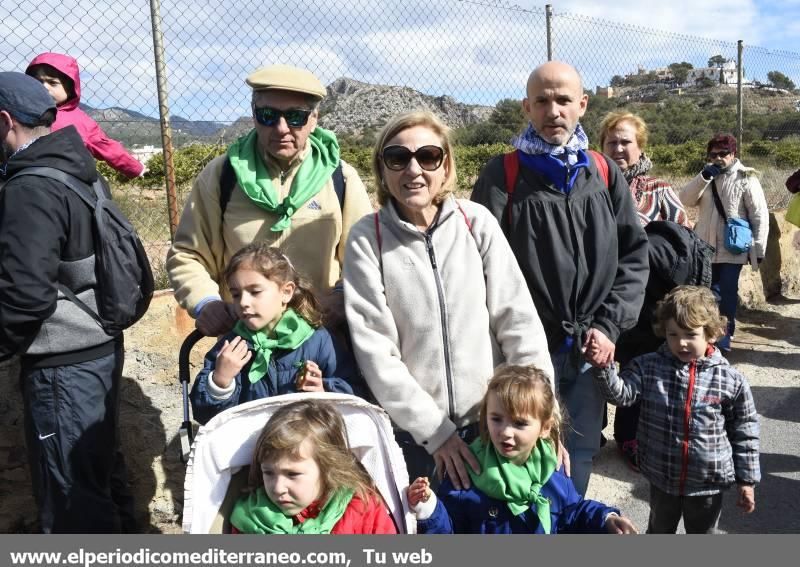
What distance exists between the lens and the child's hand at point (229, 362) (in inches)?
81.4

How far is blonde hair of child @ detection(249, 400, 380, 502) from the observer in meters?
1.93

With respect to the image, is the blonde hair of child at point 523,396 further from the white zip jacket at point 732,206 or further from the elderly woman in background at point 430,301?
the white zip jacket at point 732,206

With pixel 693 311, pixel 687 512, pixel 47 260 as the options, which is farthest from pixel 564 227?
pixel 47 260

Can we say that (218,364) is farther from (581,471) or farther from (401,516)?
(581,471)

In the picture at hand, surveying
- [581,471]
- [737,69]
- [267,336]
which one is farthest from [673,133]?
[267,336]

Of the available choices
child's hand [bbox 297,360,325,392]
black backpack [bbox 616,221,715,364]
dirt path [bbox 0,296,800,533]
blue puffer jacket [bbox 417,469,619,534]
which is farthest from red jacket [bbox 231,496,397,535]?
black backpack [bbox 616,221,715,364]

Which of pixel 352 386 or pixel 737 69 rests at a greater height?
pixel 737 69

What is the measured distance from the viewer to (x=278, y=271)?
7.24 feet

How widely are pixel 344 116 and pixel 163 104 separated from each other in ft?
9.84

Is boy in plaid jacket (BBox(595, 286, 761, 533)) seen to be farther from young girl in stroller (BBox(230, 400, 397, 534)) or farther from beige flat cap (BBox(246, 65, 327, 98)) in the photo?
beige flat cap (BBox(246, 65, 327, 98))

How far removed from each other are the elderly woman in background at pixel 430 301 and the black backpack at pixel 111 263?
0.94 meters

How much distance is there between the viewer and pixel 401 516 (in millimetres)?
2020

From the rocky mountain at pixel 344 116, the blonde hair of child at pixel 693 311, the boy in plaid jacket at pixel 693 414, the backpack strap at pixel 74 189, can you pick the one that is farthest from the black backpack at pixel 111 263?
the blonde hair of child at pixel 693 311
